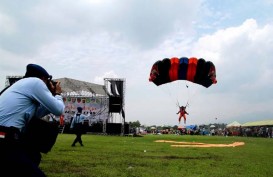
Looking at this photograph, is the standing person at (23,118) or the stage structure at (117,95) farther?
the stage structure at (117,95)

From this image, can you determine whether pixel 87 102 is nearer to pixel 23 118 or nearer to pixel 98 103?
pixel 98 103

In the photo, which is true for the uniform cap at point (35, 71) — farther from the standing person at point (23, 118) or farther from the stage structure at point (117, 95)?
the stage structure at point (117, 95)

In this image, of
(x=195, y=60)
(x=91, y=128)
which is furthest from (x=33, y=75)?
(x=91, y=128)

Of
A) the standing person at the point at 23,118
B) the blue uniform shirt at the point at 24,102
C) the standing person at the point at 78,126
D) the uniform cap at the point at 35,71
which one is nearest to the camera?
the standing person at the point at 23,118

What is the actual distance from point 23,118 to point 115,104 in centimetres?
3740

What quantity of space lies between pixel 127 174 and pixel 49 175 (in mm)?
1744

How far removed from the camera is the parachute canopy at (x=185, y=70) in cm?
2947

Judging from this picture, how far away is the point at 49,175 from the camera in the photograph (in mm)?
7676

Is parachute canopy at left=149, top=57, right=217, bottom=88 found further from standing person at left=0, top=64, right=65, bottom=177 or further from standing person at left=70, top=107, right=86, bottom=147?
standing person at left=0, top=64, right=65, bottom=177

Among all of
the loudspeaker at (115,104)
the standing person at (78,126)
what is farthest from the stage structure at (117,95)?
the standing person at (78,126)

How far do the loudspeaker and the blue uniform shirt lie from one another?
36.9m

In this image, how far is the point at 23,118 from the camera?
353 centimetres

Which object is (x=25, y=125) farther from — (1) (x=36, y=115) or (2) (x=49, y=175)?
(2) (x=49, y=175)

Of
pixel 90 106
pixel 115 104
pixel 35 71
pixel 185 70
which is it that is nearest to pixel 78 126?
pixel 35 71
